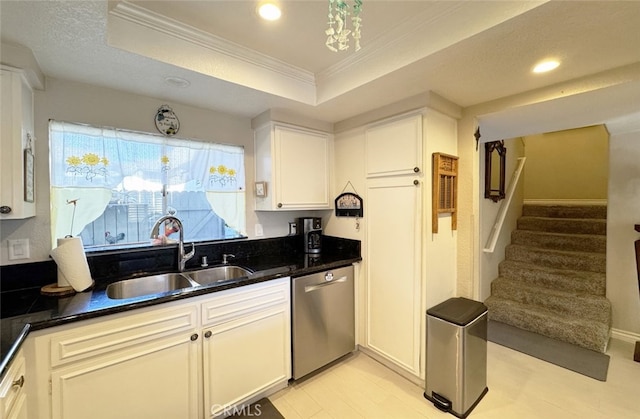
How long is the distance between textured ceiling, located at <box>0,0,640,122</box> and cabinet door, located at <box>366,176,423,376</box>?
78 cm

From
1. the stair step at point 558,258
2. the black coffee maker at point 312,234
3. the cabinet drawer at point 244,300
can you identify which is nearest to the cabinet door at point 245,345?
the cabinet drawer at point 244,300

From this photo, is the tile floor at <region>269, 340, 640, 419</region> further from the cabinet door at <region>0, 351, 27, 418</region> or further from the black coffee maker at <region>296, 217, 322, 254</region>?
the cabinet door at <region>0, 351, 27, 418</region>

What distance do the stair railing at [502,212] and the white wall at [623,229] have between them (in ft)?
3.21

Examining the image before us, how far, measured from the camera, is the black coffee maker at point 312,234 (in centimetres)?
260

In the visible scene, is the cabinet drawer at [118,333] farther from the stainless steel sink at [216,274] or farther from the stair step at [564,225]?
the stair step at [564,225]

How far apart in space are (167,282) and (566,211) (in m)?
5.37

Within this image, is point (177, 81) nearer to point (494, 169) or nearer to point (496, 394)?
point (496, 394)

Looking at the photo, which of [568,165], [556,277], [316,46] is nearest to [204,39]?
[316,46]

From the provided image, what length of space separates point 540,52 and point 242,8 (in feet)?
5.24

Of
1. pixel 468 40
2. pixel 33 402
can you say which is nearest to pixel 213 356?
pixel 33 402

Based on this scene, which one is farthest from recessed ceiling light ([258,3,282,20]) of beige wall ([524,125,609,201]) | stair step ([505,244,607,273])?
beige wall ([524,125,609,201])

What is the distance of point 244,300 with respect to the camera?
1754 mm

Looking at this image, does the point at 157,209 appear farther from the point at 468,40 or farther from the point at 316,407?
the point at 468,40

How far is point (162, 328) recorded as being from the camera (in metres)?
1.46
